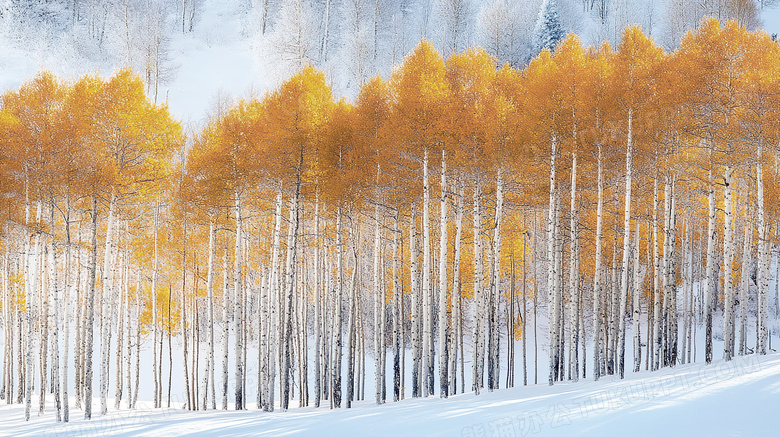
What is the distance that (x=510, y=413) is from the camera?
8.03 m

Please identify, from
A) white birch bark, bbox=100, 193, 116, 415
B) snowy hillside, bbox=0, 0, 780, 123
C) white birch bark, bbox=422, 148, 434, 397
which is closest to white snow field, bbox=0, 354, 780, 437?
white birch bark, bbox=100, 193, 116, 415

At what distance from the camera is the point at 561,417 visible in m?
7.27

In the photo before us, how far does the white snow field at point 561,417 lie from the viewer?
613 cm

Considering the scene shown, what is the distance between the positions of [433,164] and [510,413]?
6.87m

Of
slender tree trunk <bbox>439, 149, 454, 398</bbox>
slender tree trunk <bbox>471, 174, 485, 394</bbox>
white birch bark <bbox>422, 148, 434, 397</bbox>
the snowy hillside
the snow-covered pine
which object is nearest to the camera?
slender tree trunk <bbox>439, 149, 454, 398</bbox>

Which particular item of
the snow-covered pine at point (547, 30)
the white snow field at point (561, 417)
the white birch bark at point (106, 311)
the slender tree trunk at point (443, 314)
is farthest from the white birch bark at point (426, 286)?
the snow-covered pine at point (547, 30)

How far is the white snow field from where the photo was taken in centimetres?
613

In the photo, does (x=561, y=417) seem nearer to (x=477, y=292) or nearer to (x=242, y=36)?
(x=477, y=292)

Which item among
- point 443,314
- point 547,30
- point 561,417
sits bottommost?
point 561,417

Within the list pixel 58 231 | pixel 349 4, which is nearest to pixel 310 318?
pixel 58 231

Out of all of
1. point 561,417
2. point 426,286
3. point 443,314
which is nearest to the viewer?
point 561,417

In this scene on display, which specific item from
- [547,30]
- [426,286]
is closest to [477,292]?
[426,286]

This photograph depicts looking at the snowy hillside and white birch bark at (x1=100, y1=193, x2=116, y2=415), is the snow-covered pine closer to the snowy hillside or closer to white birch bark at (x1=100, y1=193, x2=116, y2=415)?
the snowy hillside

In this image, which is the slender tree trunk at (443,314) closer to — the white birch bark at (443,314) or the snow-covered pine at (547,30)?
the white birch bark at (443,314)
